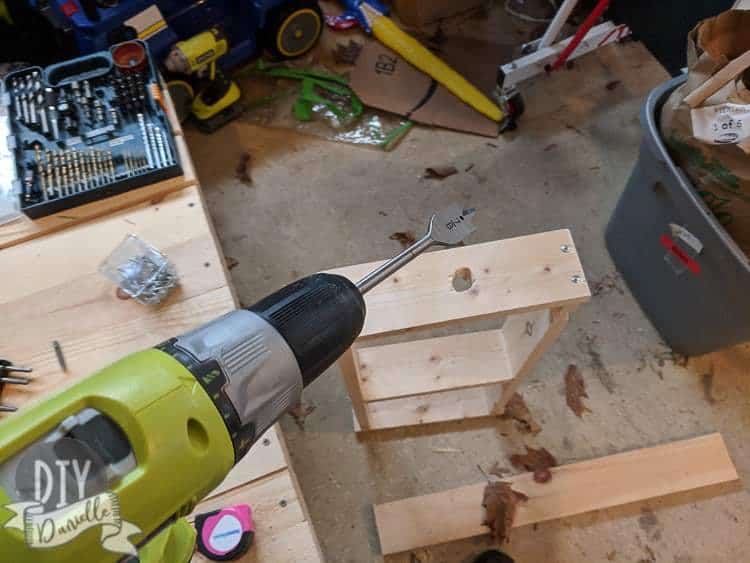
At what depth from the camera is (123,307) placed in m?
0.82

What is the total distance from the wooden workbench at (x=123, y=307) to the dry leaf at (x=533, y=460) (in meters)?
0.74

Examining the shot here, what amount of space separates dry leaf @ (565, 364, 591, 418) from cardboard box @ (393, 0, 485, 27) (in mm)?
1231

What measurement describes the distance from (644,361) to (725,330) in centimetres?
24

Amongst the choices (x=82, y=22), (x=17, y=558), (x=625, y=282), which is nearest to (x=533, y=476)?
(x=625, y=282)

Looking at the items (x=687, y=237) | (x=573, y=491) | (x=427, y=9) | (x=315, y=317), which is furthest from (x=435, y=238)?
(x=427, y=9)

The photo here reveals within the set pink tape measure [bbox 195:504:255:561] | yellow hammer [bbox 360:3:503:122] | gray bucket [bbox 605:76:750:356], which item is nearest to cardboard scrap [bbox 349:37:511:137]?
yellow hammer [bbox 360:3:503:122]

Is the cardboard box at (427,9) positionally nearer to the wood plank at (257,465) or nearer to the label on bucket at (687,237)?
the label on bucket at (687,237)

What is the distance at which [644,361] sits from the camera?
4.76 feet

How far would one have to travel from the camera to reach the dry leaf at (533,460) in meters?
1.33

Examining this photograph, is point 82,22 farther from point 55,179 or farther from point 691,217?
point 691,217

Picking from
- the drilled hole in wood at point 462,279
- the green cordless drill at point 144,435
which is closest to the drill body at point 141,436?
the green cordless drill at point 144,435

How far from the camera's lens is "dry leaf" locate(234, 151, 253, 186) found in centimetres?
169

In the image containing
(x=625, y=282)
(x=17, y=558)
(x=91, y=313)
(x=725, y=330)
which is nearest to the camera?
(x=17, y=558)

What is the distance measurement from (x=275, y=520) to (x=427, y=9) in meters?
1.71
